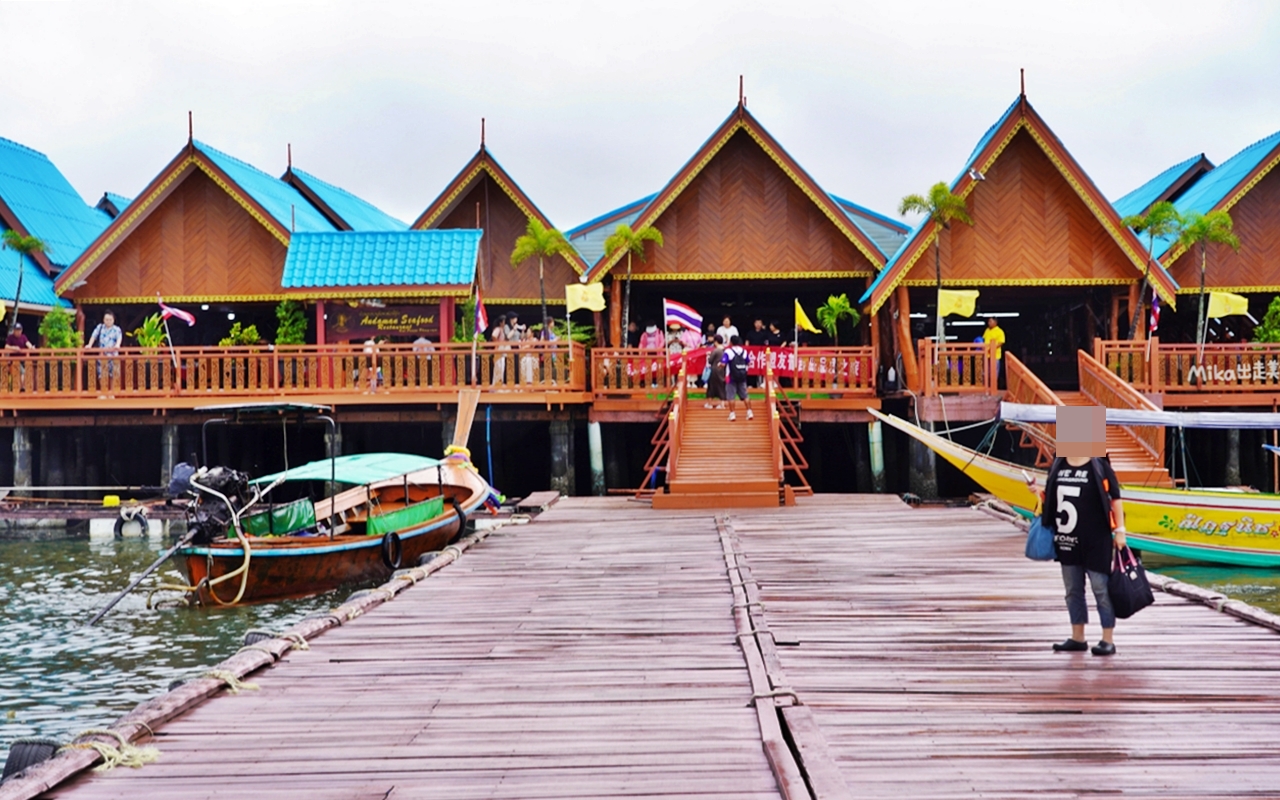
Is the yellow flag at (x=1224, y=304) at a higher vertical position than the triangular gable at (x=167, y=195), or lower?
lower

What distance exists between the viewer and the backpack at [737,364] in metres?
21.6

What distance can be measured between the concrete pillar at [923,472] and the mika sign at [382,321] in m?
10.6

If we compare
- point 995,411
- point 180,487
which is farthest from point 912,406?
point 180,487

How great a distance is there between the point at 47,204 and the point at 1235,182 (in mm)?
28706

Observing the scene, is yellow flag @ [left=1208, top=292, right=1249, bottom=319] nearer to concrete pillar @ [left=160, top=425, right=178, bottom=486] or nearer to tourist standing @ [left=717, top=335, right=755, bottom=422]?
tourist standing @ [left=717, top=335, right=755, bottom=422]

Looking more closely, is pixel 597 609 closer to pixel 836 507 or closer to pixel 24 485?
pixel 836 507

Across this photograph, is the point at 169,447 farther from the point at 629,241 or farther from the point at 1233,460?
the point at 1233,460

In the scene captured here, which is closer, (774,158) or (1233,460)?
(1233,460)

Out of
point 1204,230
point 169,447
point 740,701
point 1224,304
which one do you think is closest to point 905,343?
point 1204,230

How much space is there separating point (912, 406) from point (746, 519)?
738 centimetres

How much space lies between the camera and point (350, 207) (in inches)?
1330

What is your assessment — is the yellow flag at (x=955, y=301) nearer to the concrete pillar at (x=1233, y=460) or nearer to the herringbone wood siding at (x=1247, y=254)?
the concrete pillar at (x=1233, y=460)

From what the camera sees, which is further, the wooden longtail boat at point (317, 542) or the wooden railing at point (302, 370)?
the wooden railing at point (302, 370)

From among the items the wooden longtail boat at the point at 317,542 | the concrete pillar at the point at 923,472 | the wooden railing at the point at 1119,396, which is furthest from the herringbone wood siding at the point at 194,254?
the wooden railing at the point at 1119,396
